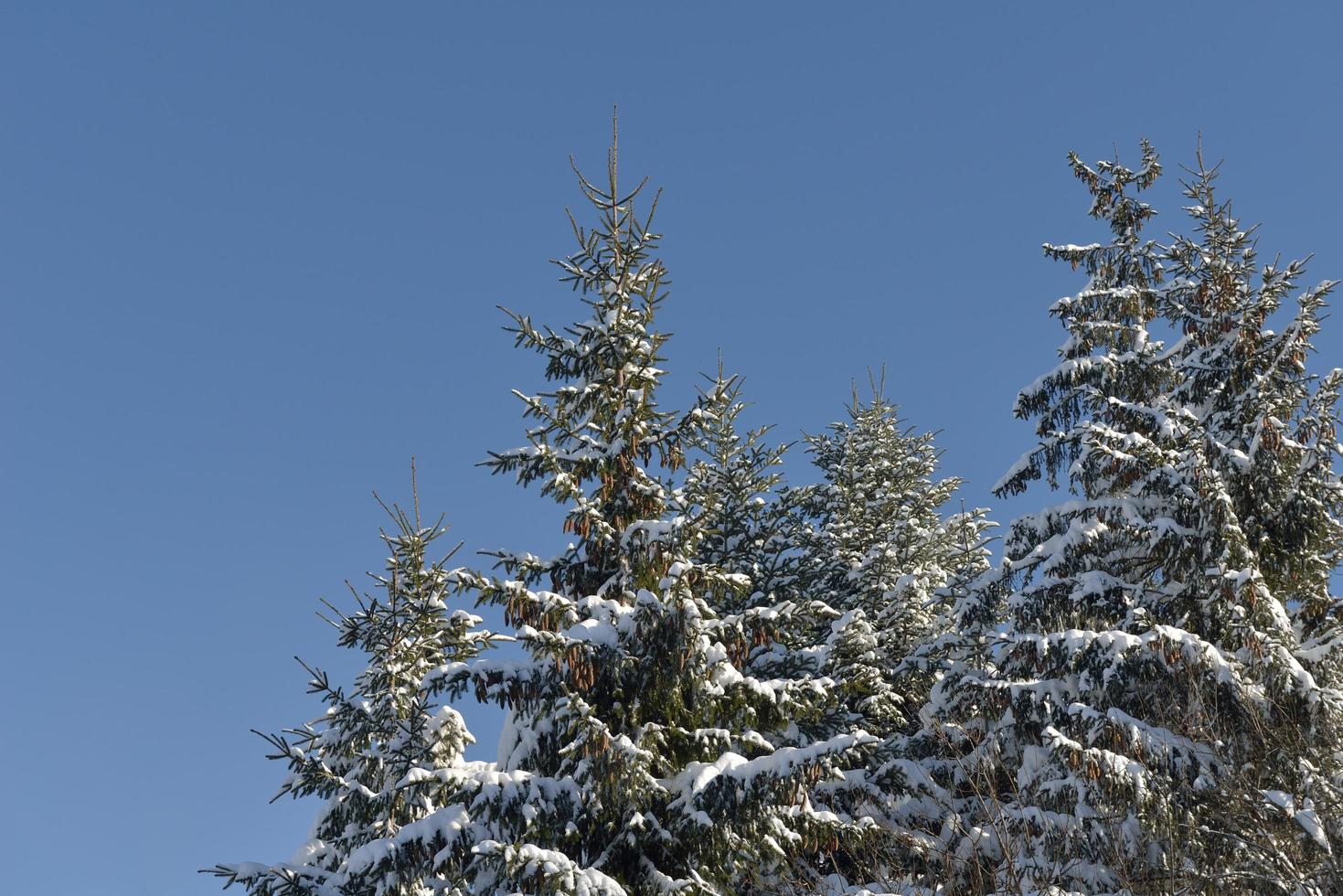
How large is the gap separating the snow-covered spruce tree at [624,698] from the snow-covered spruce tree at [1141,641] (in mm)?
2558

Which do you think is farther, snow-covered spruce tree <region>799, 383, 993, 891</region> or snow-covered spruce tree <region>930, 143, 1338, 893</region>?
snow-covered spruce tree <region>799, 383, 993, 891</region>

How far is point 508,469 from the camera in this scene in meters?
14.6

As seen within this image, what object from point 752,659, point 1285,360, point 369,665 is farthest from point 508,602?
point 1285,360

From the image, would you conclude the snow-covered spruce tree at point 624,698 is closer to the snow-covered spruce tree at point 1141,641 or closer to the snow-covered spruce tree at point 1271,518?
the snow-covered spruce tree at point 1141,641

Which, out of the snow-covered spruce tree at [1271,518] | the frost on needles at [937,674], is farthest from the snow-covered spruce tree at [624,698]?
the snow-covered spruce tree at [1271,518]

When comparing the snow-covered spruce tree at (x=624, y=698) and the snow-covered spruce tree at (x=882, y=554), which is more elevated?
the snow-covered spruce tree at (x=882, y=554)

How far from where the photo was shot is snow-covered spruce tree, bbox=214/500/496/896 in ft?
49.0

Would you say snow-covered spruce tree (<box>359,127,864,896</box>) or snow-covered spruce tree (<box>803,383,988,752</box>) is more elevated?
snow-covered spruce tree (<box>803,383,988,752</box>)

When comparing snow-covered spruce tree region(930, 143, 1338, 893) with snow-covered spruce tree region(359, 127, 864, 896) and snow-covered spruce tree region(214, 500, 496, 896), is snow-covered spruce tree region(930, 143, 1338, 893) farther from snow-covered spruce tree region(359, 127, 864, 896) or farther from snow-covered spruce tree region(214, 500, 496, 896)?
snow-covered spruce tree region(214, 500, 496, 896)

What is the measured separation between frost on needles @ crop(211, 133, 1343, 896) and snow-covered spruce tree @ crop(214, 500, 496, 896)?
6 cm

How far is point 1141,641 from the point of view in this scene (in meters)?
14.4

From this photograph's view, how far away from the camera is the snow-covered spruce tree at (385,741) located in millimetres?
14938

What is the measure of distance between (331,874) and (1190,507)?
41.8ft

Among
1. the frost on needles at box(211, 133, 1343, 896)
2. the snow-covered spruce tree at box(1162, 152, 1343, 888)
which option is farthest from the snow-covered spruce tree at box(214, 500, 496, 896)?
the snow-covered spruce tree at box(1162, 152, 1343, 888)
